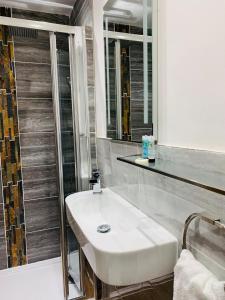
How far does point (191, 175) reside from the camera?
2.64 feet

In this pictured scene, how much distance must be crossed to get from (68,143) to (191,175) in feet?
4.41

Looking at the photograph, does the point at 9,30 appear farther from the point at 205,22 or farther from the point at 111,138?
the point at 205,22

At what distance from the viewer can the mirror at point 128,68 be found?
1176 mm

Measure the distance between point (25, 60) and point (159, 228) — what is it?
211 centimetres

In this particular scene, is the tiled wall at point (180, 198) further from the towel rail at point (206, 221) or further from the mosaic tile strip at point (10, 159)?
the mosaic tile strip at point (10, 159)

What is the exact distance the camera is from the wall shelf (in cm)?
68

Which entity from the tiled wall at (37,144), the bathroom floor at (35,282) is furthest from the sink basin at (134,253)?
the tiled wall at (37,144)

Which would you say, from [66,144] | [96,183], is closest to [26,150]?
[66,144]

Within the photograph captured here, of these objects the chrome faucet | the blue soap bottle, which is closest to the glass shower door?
the chrome faucet

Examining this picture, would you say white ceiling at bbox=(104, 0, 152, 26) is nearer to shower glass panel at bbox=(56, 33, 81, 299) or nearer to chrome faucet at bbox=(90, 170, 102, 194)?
shower glass panel at bbox=(56, 33, 81, 299)

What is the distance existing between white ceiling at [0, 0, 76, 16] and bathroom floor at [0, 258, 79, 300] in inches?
103

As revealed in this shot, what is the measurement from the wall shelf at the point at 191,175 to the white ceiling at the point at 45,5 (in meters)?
2.04

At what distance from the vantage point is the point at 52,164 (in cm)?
257

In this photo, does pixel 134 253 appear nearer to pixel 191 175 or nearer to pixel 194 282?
pixel 194 282
